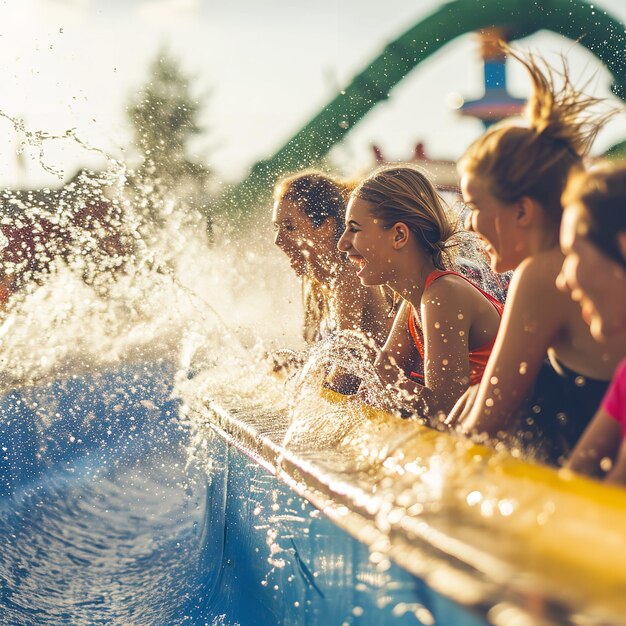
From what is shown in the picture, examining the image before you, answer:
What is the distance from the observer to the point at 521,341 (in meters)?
1.48

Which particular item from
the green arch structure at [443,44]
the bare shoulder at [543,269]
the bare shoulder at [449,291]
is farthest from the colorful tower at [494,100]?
the bare shoulder at [543,269]

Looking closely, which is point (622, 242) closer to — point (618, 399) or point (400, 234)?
point (618, 399)

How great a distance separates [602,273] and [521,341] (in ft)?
1.23

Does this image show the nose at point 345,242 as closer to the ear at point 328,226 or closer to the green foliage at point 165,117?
Result: the ear at point 328,226

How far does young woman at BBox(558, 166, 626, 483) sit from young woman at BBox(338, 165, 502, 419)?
0.87m

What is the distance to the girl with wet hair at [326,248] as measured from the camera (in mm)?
3182

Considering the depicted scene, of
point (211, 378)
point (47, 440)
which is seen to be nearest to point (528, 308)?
point (211, 378)

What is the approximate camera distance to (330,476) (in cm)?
152

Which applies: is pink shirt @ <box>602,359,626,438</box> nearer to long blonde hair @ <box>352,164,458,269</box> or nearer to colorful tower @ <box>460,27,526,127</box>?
long blonde hair @ <box>352,164,458,269</box>

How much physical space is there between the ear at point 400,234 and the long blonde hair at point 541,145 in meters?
0.73

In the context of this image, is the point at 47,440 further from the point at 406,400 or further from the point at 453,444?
the point at 453,444

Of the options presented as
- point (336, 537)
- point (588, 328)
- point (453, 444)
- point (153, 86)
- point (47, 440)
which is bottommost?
point (47, 440)

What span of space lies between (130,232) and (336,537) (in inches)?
269

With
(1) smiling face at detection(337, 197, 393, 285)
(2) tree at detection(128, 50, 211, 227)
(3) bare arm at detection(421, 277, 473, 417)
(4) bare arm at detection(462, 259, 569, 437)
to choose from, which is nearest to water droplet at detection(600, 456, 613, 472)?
(4) bare arm at detection(462, 259, 569, 437)
